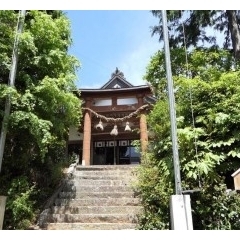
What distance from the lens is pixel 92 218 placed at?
7535mm

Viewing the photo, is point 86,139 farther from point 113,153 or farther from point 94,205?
point 94,205

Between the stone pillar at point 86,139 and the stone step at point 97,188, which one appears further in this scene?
the stone pillar at point 86,139

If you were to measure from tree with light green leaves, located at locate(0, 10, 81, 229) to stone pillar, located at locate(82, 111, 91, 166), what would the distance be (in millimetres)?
5903

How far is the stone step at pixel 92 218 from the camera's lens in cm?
744

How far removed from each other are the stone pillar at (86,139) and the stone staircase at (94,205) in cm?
486

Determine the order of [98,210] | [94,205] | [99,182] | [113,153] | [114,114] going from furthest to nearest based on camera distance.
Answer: [113,153] → [114,114] → [99,182] → [94,205] → [98,210]

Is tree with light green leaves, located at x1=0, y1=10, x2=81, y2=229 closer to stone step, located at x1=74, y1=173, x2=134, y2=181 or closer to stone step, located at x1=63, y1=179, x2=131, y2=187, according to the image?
stone step, located at x1=63, y1=179, x2=131, y2=187

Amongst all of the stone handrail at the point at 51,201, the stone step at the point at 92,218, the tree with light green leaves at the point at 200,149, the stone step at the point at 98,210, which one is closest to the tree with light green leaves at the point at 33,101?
the stone handrail at the point at 51,201

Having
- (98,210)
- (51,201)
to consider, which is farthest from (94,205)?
(51,201)

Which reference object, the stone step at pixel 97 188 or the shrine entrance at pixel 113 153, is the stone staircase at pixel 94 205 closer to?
the stone step at pixel 97 188

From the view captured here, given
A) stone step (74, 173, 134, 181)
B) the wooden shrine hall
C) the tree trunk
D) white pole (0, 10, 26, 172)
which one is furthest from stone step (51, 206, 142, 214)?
the wooden shrine hall

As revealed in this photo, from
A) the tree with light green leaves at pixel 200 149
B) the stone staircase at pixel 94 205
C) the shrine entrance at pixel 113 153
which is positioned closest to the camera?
the tree with light green leaves at pixel 200 149

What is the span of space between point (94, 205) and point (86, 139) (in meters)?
7.62

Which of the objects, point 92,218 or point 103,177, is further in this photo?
point 103,177
